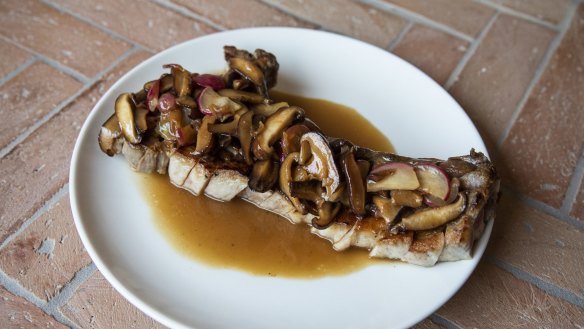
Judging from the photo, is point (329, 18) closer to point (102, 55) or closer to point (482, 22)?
point (482, 22)

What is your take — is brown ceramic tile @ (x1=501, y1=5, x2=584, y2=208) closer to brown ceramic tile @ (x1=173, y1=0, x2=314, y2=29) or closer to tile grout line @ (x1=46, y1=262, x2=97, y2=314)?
brown ceramic tile @ (x1=173, y1=0, x2=314, y2=29)

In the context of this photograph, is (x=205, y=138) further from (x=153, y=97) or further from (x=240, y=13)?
(x=240, y=13)

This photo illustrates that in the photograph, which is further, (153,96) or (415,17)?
(415,17)

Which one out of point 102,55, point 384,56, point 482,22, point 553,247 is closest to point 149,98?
point 102,55

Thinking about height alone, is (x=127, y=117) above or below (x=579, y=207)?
below

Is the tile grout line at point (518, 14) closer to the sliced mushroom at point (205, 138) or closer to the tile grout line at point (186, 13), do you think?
the tile grout line at point (186, 13)

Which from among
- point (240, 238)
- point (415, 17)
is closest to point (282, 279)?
point (240, 238)

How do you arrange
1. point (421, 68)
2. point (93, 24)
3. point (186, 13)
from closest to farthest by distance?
point (421, 68) < point (93, 24) < point (186, 13)
